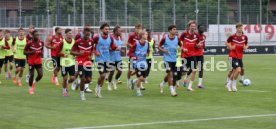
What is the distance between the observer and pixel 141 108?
1728cm

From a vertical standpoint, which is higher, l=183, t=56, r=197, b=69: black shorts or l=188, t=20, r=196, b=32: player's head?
Answer: l=188, t=20, r=196, b=32: player's head

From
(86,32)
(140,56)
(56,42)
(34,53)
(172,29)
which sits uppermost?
(172,29)

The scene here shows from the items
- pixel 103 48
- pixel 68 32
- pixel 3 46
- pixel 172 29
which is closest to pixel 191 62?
pixel 172 29

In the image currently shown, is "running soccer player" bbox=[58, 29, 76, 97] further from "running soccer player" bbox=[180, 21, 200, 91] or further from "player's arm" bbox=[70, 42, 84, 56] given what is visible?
"running soccer player" bbox=[180, 21, 200, 91]

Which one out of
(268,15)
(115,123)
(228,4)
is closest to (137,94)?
(115,123)

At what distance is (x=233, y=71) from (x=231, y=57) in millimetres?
555

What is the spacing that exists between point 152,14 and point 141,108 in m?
36.6

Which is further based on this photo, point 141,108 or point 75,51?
point 75,51

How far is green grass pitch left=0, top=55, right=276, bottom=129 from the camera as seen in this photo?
14.2 metres

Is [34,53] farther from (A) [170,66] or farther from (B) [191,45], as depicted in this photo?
(B) [191,45]

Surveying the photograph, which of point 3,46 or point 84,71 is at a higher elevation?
point 3,46

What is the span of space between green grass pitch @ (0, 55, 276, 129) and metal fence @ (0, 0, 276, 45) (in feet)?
82.3

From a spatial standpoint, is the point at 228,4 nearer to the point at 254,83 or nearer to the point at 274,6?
the point at 274,6

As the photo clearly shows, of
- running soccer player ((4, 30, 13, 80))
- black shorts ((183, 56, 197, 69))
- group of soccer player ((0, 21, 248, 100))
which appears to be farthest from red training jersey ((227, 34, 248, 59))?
running soccer player ((4, 30, 13, 80))
